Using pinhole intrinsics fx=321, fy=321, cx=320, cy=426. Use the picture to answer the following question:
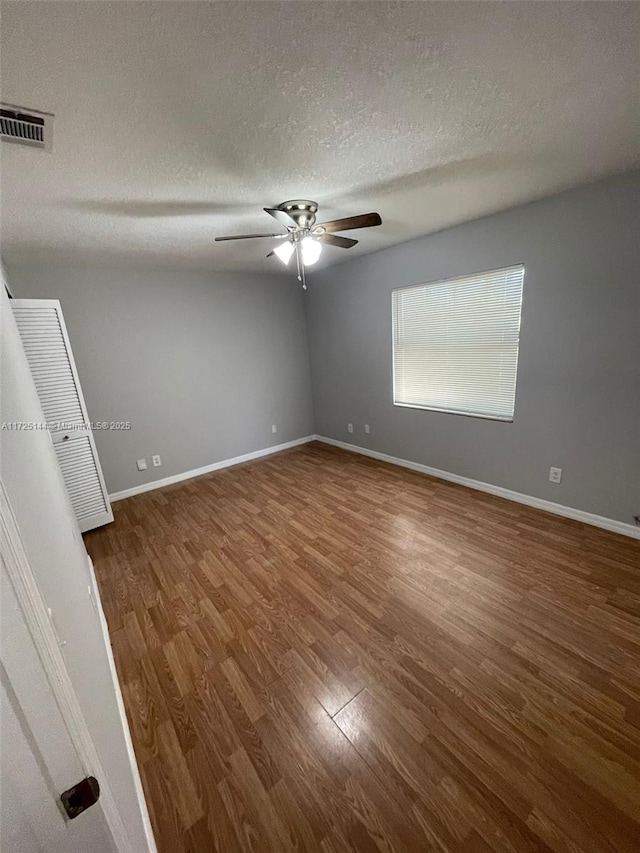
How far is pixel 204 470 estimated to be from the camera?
408 cm

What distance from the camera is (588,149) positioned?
168 centimetres

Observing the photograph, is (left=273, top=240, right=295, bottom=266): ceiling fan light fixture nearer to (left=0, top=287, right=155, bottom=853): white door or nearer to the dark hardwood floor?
(left=0, top=287, right=155, bottom=853): white door

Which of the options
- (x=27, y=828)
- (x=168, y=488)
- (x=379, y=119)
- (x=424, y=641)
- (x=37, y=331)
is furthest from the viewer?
(x=168, y=488)

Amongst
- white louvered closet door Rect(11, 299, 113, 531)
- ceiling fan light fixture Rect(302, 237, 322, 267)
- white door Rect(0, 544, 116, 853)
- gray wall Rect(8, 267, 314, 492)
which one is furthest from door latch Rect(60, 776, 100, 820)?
gray wall Rect(8, 267, 314, 492)

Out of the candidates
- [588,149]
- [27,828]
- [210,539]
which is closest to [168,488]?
[210,539]

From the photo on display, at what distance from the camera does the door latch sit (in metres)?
0.50

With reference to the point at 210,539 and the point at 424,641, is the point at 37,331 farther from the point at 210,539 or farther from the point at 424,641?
the point at 424,641

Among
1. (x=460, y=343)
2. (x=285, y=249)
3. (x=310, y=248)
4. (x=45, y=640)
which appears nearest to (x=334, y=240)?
(x=310, y=248)

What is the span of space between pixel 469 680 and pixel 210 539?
2.02 m

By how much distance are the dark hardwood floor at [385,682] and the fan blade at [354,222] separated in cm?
217

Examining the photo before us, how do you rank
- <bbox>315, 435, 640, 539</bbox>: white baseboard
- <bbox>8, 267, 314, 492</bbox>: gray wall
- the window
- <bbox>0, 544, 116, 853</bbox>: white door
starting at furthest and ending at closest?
<bbox>8, 267, 314, 492</bbox>: gray wall < the window < <bbox>315, 435, 640, 539</bbox>: white baseboard < <bbox>0, 544, 116, 853</bbox>: white door

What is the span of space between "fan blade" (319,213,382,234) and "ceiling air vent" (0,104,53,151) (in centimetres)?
131

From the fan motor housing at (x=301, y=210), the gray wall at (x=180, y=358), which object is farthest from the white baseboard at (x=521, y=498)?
the fan motor housing at (x=301, y=210)

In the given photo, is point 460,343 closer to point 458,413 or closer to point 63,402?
point 458,413
